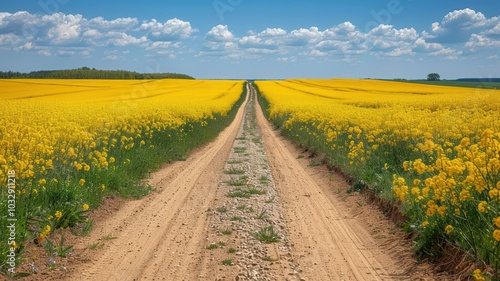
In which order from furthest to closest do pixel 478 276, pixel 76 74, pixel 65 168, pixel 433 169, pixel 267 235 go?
1. pixel 76 74
2. pixel 65 168
3. pixel 267 235
4. pixel 433 169
5. pixel 478 276

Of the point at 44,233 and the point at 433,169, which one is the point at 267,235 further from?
the point at 44,233

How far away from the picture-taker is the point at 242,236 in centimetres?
715

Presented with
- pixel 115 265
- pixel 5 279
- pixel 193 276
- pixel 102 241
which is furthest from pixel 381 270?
pixel 5 279

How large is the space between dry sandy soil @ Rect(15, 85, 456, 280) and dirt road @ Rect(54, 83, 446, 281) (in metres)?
0.01

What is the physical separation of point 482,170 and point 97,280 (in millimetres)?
4714

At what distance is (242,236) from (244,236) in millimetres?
31

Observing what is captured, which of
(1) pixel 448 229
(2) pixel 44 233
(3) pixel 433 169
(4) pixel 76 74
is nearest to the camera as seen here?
(1) pixel 448 229

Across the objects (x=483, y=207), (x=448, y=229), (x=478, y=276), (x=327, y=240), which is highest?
(x=483, y=207)

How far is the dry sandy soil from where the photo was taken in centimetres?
581

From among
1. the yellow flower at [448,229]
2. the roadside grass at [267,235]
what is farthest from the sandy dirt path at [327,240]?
the yellow flower at [448,229]

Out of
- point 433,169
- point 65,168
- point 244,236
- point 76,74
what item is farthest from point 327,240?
point 76,74

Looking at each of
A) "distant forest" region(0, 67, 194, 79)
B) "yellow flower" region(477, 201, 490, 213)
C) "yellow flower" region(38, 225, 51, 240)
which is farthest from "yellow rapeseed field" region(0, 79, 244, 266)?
"distant forest" region(0, 67, 194, 79)

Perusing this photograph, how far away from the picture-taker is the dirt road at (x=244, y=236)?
19.1ft

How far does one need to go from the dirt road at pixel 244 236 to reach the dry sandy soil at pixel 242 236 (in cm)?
1
